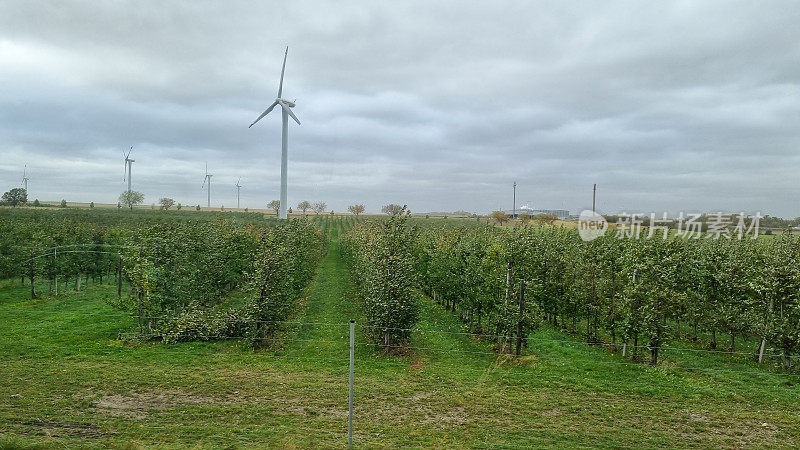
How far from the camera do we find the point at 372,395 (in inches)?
459

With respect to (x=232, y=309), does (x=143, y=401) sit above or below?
below

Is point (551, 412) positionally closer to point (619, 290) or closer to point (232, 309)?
point (619, 290)

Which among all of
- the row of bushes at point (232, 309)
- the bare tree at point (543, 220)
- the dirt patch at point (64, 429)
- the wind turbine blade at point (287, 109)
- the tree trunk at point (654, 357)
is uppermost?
the wind turbine blade at point (287, 109)

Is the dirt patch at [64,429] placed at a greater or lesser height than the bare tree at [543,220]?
lesser

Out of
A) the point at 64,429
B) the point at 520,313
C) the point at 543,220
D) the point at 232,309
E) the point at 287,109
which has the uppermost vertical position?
the point at 287,109

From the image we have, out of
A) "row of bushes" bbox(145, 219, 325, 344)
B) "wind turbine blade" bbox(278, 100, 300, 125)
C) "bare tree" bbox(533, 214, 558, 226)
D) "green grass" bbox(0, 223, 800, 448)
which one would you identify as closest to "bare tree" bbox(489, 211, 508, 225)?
"bare tree" bbox(533, 214, 558, 226)

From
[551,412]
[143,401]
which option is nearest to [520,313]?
[551,412]

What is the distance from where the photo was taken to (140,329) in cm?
1748

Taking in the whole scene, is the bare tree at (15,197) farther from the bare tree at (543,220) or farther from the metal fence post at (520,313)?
the metal fence post at (520,313)

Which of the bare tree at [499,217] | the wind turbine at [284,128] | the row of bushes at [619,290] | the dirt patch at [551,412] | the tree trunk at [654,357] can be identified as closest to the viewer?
the dirt patch at [551,412]

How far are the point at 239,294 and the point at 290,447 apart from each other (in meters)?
21.5

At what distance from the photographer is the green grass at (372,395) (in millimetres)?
9109

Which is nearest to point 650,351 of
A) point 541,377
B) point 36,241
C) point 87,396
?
point 541,377

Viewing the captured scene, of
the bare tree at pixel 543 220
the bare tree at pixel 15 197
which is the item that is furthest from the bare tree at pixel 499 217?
the bare tree at pixel 15 197
